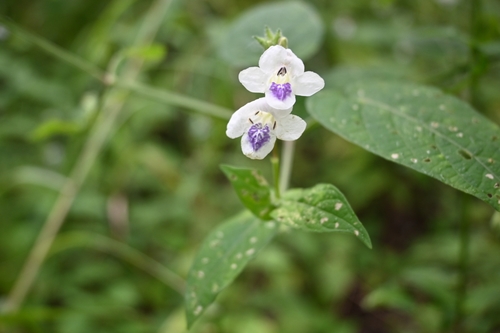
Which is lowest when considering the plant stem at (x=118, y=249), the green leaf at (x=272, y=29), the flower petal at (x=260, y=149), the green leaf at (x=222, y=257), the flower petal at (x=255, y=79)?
the green leaf at (x=222, y=257)

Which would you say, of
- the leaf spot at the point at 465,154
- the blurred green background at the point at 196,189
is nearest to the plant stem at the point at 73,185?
the blurred green background at the point at 196,189

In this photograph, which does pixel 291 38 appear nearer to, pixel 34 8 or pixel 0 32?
pixel 0 32

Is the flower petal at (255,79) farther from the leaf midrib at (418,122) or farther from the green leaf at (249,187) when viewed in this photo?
the leaf midrib at (418,122)

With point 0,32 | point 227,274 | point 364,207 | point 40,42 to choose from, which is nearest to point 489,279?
point 364,207

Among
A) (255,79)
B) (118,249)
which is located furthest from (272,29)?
(118,249)

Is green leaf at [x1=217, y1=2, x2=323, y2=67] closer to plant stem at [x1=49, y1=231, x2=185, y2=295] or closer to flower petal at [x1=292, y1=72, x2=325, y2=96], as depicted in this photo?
flower petal at [x1=292, y1=72, x2=325, y2=96]

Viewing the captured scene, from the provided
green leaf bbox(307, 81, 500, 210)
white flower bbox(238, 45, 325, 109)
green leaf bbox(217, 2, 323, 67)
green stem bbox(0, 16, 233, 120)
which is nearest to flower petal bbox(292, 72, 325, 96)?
white flower bbox(238, 45, 325, 109)
